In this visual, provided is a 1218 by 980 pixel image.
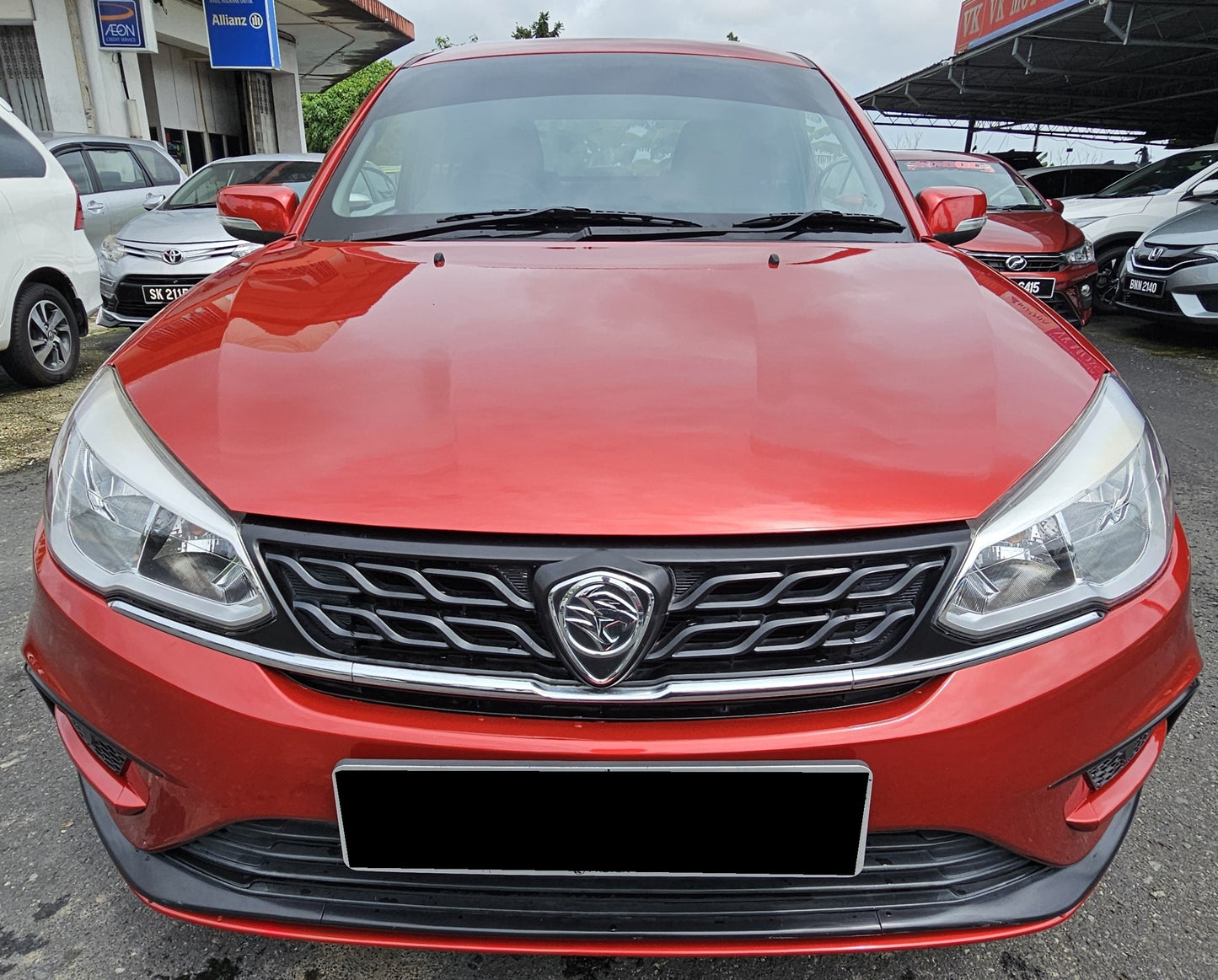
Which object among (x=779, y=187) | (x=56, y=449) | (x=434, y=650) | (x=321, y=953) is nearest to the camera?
(x=434, y=650)

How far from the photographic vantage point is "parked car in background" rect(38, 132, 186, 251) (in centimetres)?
714

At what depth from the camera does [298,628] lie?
108cm

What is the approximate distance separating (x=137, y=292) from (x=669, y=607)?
19.6 feet

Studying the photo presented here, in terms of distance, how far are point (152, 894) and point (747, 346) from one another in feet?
3.64

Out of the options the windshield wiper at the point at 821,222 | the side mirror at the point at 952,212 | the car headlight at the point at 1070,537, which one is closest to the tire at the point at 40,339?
the windshield wiper at the point at 821,222

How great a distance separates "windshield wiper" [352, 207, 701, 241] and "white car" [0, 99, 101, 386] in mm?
3886

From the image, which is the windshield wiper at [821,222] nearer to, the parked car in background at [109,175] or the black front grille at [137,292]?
Answer: the black front grille at [137,292]

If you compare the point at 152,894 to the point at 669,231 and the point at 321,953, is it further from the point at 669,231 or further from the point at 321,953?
the point at 669,231

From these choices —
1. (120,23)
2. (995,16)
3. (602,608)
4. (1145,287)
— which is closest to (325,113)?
(120,23)

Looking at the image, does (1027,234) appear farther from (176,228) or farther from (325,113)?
(325,113)

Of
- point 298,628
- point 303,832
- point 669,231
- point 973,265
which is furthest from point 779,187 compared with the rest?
point 303,832

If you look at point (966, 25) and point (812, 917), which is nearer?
point (812, 917)

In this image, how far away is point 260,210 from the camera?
2.25 m

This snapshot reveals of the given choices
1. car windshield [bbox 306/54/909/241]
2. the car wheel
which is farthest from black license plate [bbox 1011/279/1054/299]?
car windshield [bbox 306/54/909/241]
